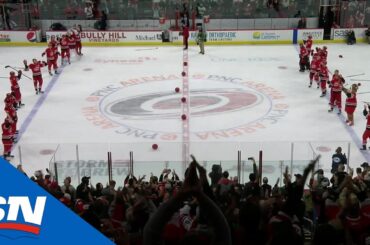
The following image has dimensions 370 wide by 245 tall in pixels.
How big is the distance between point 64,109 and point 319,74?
7.84 m

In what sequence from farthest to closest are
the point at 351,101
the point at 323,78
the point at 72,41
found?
the point at 72,41 → the point at 323,78 → the point at 351,101

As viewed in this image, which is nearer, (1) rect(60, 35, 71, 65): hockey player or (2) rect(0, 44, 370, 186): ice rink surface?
(2) rect(0, 44, 370, 186): ice rink surface

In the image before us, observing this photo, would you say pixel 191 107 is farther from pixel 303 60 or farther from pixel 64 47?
pixel 64 47

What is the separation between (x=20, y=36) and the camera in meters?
25.9

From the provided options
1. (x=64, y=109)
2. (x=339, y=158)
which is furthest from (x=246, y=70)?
(x=339, y=158)

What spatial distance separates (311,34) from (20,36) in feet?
44.1

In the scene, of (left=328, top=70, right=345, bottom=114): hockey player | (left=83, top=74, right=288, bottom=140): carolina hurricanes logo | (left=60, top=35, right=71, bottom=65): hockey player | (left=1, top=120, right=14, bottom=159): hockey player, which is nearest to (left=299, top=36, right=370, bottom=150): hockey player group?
(left=328, top=70, right=345, bottom=114): hockey player

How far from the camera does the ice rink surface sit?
10648 mm

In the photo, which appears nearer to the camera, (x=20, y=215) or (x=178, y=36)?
(x=20, y=215)

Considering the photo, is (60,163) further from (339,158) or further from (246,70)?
(246,70)

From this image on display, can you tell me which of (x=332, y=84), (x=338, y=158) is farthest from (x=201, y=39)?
(x=338, y=158)

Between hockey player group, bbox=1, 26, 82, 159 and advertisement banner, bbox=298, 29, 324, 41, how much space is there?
1010cm

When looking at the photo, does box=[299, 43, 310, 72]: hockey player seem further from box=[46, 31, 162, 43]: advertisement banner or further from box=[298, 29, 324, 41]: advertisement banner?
box=[46, 31, 162, 43]: advertisement banner

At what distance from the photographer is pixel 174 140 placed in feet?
45.1
